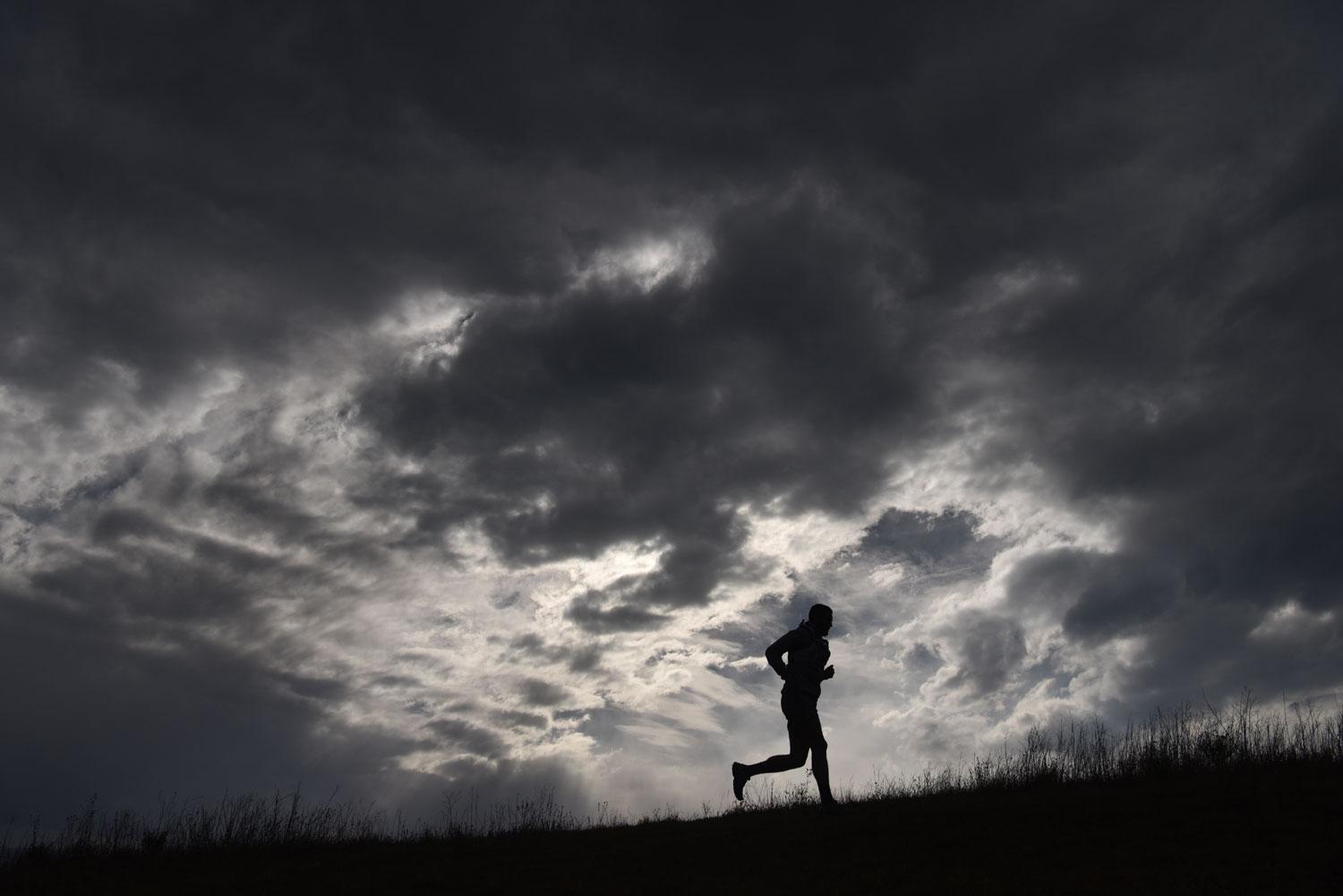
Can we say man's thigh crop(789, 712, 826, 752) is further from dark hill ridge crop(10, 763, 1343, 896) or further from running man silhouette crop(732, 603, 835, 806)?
dark hill ridge crop(10, 763, 1343, 896)

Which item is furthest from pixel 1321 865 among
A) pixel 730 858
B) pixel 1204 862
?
pixel 730 858

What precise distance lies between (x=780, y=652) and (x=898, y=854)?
3749 millimetres

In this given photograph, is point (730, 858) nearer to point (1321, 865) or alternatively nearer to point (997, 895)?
point (997, 895)

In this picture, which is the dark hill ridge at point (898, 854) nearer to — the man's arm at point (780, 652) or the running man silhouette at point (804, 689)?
the running man silhouette at point (804, 689)

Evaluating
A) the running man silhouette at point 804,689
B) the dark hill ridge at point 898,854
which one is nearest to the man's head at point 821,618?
the running man silhouette at point 804,689

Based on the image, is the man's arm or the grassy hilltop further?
the man's arm

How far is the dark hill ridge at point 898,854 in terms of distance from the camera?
7.33 meters

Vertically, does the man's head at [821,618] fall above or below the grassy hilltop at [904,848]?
above

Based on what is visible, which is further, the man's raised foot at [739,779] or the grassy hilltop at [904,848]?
the man's raised foot at [739,779]

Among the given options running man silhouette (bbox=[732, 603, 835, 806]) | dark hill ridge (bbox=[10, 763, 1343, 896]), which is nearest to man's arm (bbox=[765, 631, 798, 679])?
running man silhouette (bbox=[732, 603, 835, 806])

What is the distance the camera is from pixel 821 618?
1231 centimetres

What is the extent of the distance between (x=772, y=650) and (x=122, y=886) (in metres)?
8.66

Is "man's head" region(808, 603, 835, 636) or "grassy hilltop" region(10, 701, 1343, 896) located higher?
"man's head" region(808, 603, 835, 636)

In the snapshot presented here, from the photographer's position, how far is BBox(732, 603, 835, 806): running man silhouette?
11.9 m
